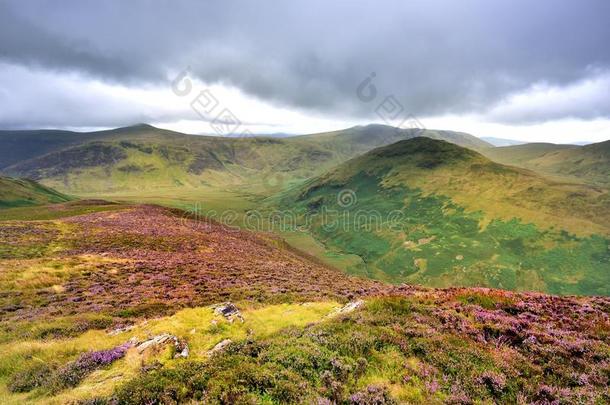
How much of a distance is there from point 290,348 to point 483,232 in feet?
440

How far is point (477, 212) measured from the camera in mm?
137750

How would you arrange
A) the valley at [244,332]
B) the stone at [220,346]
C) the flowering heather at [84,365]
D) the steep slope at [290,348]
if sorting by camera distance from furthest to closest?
1. the stone at [220,346]
2. the flowering heather at [84,365]
3. the valley at [244,332]
4. the steep slope at [290,348]

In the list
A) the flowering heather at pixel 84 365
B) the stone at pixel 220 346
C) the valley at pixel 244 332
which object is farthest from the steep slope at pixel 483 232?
the flowering heather at pixel 84 365

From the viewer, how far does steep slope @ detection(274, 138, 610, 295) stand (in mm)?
97438

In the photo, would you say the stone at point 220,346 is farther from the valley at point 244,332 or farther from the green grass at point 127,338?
the green grass at point 127,338

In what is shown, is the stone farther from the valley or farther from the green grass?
the green grass

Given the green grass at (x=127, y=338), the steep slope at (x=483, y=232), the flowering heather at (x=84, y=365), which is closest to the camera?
the green grass at (x=127, y=338)

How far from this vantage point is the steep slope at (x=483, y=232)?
97.4m

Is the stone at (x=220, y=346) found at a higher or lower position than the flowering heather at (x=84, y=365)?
lower

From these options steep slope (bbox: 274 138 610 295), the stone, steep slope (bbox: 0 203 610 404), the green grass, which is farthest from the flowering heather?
steep slope (bbox: 274 138 610 295)

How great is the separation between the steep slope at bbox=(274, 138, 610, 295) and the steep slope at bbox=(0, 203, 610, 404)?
92.2m

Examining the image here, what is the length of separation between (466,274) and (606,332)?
9846 cm

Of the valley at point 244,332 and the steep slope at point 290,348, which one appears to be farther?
the valley at point 244,332

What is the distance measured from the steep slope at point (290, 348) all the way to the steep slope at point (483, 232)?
303 feet
